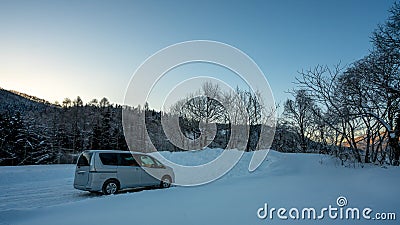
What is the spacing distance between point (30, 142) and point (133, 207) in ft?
135

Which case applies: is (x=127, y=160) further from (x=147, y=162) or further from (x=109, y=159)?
(x=147, y=162)

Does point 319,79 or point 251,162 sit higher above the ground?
point 319,79

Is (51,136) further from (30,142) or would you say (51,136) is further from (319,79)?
(319,79)

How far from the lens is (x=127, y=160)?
10047 millimetres

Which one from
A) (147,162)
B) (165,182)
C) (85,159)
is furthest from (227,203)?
(165,182)

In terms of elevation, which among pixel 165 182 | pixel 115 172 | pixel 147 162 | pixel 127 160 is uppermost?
pixel 127 160

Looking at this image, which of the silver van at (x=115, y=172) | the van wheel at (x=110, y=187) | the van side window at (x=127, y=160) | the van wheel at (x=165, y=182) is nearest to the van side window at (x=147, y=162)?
the silver van at (x=115, y=172)

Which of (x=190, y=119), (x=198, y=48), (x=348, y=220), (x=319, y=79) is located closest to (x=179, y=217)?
(x=348, y=220)

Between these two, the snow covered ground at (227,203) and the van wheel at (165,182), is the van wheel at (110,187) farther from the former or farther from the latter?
the van wheel at (165,182)

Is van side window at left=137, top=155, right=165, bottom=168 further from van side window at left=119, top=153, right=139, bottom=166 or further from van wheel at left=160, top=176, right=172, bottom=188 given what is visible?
van wheel at left=160, top=176, right=172, bottom=188

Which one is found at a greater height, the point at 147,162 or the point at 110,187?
the point at 147,162

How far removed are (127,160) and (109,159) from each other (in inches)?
30.6

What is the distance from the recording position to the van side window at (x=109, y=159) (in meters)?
9.25

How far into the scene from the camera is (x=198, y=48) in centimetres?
1001
